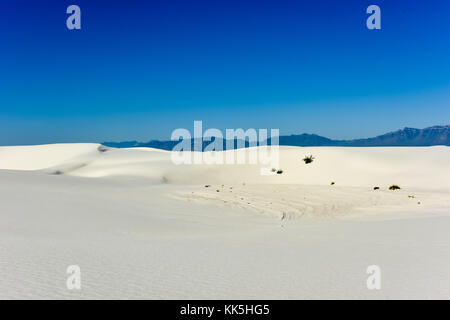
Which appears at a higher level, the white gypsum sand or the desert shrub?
the desert shrub

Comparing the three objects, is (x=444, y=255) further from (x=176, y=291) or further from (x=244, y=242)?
(x=176, y=291)

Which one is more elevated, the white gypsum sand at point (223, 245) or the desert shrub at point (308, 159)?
the desert shrub at point (308, 159)

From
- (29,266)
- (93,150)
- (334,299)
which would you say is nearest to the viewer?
(334,299)

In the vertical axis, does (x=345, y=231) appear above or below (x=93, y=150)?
below

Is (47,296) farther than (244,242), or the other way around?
(244,242)

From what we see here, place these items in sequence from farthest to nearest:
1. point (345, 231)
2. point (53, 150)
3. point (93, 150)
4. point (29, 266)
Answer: point (53, 150)
point (93, 150)
point (345, 231)
point (29, 266)

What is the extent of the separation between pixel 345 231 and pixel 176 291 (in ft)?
18.3

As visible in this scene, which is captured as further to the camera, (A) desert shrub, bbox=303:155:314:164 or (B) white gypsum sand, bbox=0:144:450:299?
(A) desert shrub, bbox=303:155:314:164

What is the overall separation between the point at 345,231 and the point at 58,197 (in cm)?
934

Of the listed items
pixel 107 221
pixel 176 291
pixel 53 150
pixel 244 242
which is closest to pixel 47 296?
pixel 176 291

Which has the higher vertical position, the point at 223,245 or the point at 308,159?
the point at 308,159

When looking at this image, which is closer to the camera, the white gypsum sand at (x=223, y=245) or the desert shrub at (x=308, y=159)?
the white gypsum sand at (x=223, y=245)

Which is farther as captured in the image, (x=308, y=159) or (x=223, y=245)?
(x=308, y=159)

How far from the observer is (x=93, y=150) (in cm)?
5591
